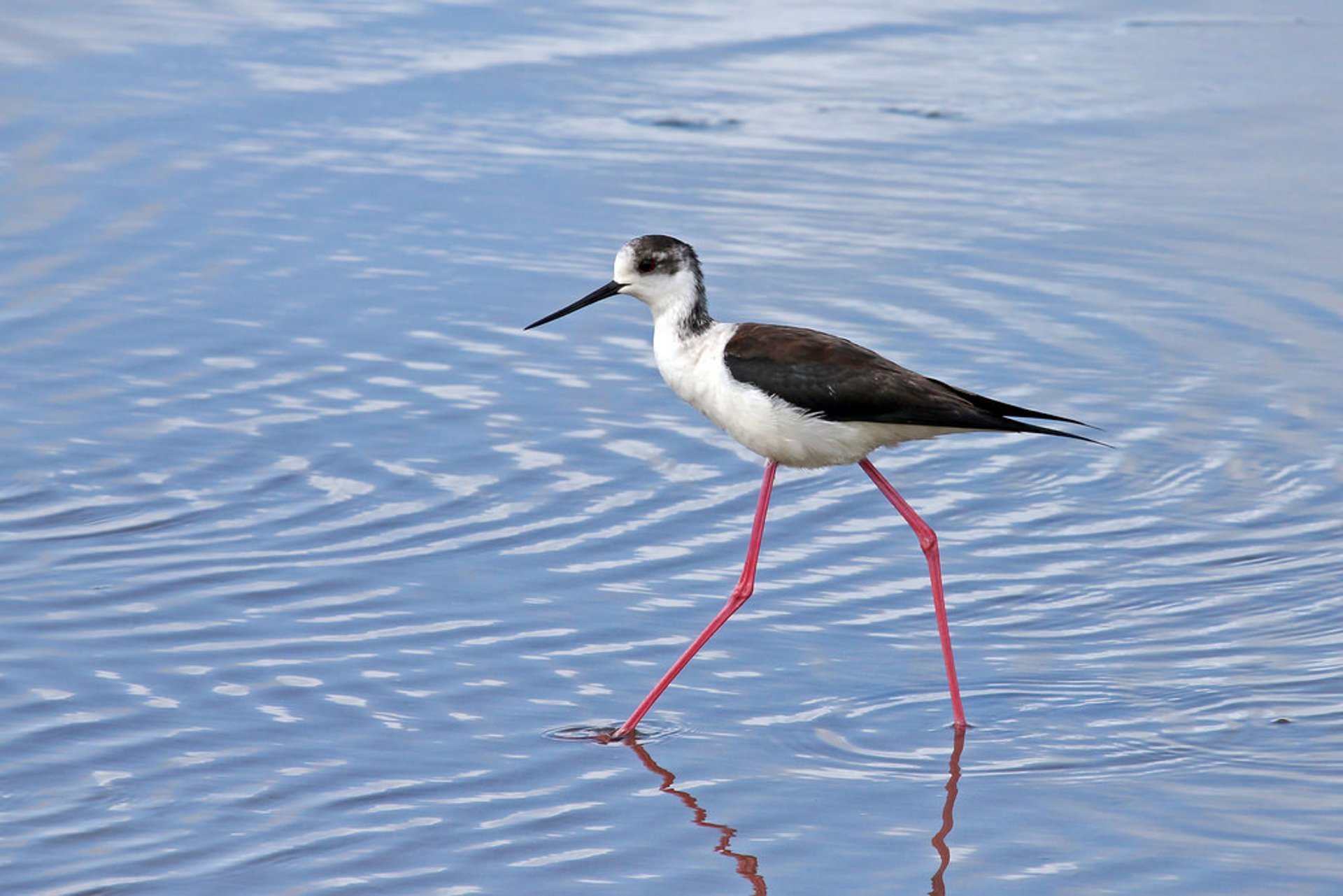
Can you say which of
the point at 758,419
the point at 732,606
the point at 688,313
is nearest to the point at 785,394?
the point at 758,419

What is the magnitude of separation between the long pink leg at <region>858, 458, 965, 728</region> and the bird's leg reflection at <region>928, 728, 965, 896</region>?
0.09 m

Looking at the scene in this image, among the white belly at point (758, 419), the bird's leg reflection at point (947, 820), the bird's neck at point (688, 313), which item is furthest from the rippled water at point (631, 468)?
the bird's neck at point (688, 313)

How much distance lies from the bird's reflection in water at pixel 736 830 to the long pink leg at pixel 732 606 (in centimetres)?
13

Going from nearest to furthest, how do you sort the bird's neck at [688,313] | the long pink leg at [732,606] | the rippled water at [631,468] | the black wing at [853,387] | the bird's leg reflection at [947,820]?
the bird's leg reflection at [947,820] → the rippled water at [631,468] → the long pink leg at [732,606] → the black wing at [853,387] → the bird's neck at [688,313]

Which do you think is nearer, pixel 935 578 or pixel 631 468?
pixel 935 578

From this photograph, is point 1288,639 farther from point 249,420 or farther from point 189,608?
point 249,420

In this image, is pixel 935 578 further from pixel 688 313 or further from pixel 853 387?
pixel 688 313

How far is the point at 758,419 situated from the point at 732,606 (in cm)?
53

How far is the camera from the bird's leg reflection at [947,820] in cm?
436

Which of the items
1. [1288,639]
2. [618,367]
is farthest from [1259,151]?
[1288,639]

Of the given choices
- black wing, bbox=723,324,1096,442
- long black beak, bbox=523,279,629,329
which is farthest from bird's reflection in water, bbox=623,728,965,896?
long black beak, bbox=523,279,629,329

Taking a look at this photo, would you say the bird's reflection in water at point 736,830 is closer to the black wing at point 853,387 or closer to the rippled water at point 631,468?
the rippled water at point 631,468

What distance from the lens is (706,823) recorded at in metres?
4.64

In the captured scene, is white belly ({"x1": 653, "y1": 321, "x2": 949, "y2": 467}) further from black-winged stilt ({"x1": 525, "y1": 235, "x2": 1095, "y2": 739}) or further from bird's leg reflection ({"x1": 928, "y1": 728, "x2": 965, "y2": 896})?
bird's leg reflection ({"x1": 928, "y1": 728, "x2": 965, "y2": 896})
